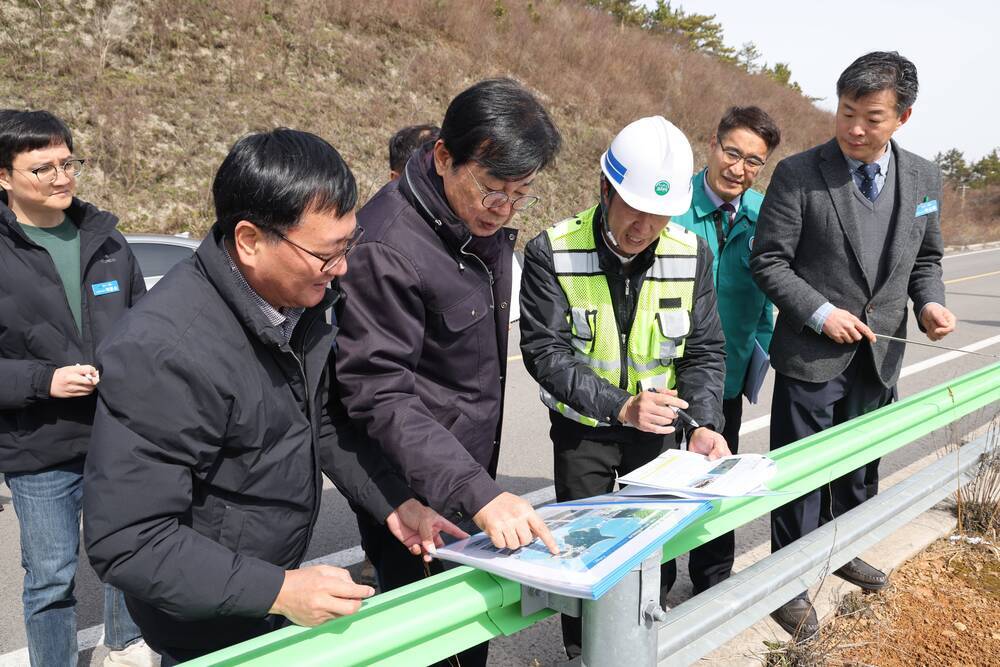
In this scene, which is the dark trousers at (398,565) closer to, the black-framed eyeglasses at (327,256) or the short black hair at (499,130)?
the black-framed eyeglasses at (327,256)

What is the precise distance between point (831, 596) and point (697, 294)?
55.5 inches

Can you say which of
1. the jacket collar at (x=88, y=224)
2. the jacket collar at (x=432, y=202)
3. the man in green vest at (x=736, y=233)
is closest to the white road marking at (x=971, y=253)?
the man in green vest at (x=736, y=233)

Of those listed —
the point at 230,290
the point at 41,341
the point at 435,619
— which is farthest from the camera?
the point at 41,341

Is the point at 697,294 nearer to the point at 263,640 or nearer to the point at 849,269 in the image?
the point at 849,269

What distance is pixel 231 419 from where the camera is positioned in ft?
4.63

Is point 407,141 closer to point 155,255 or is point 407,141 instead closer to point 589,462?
point 589,462

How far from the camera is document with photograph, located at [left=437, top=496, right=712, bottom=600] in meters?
1.20

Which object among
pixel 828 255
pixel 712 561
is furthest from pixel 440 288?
pixel 712 561

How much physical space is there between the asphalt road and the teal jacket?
862 millimetres

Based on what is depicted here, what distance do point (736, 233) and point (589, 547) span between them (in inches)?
89.4

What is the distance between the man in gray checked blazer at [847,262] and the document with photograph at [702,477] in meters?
1.22

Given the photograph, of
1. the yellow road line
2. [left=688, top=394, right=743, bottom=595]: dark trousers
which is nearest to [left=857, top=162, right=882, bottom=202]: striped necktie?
[left=688, top=394, right=743, bottom=595]: dark trousers

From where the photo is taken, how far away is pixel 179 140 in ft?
44.8

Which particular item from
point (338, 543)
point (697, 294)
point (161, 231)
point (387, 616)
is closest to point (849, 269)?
point (697, 294)
